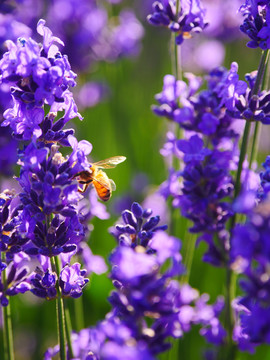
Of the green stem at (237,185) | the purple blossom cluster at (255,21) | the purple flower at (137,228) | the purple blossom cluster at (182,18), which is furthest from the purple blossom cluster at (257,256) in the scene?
the purple blossom cluster at (182,18)

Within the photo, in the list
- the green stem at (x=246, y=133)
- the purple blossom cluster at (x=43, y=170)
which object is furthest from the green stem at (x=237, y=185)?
the purple blossom cluster at (x=43, y=170)

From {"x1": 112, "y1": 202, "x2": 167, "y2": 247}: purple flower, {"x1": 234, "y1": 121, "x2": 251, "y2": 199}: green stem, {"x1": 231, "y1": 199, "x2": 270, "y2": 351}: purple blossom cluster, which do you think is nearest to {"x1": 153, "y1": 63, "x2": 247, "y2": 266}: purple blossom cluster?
{"x1": 234, "y1": 121, "x2": 251, "y2": 199}: green stem

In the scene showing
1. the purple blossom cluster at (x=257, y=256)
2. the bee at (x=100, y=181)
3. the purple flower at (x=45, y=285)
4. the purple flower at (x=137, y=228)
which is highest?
the purple blossom cluster at (x=257, y=256)

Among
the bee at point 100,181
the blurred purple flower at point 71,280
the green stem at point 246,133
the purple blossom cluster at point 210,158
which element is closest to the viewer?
the blurred purple flower at point 71,280

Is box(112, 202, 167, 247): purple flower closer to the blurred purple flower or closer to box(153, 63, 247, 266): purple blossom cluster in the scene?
the blurred purple flower

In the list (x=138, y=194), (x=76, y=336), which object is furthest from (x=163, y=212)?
(x=76, y=336)

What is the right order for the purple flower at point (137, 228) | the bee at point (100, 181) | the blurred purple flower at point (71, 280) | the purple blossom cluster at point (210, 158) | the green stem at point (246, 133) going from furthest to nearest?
the bee at point (100, 181)
the purple blossom cluster at point (210, 158)
the green stem at point (246, 133)
the blurred purple flower at point (71, 280)
the purple flower at point (137, 228)

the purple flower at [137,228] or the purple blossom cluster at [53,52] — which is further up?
the purple blossom cluster at [53,52]

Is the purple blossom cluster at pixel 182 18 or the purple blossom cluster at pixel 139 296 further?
the purple blossom cluster at pixel 182 18

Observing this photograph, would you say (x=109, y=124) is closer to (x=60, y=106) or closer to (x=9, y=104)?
(x=9, y=104)

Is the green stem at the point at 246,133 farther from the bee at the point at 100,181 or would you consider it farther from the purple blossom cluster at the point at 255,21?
the bee at the point at 100,181

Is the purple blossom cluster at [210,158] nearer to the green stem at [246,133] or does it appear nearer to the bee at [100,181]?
the green stem at [246,133]
